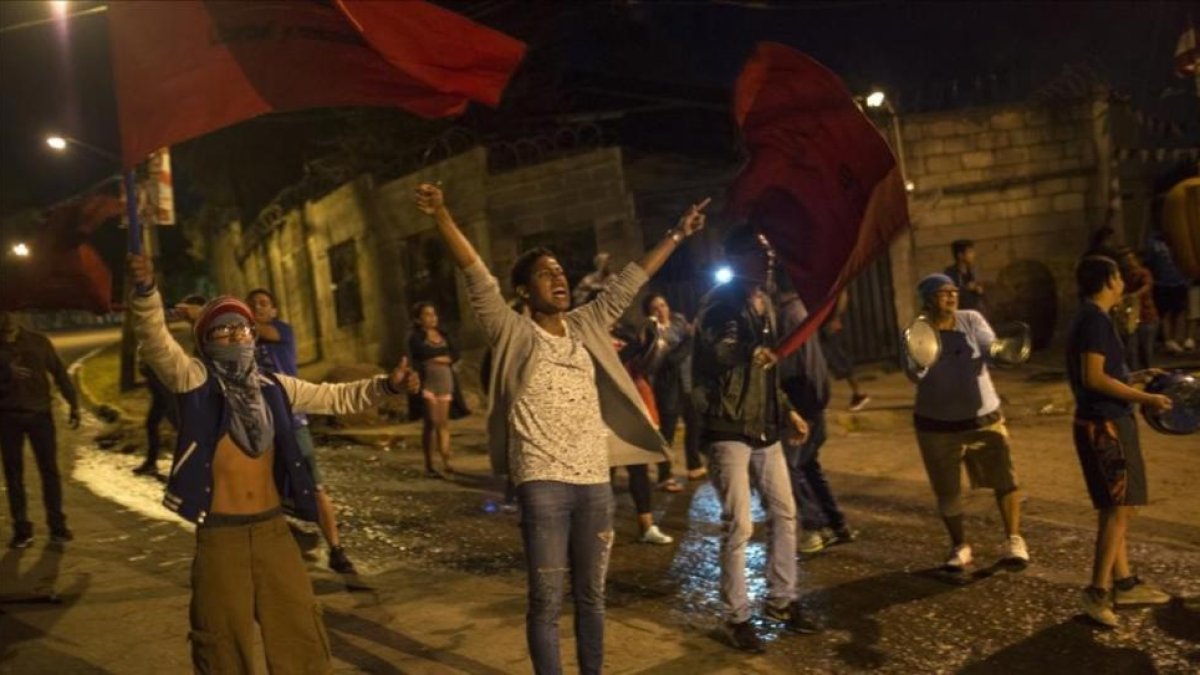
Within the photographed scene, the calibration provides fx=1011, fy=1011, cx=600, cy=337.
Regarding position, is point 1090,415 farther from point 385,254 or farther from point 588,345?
point 385,254

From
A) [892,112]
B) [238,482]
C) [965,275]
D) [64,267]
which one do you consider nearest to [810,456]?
[238,482]

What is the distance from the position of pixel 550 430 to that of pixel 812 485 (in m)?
3.17

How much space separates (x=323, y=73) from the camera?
14.8 ft

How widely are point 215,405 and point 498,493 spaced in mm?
5392

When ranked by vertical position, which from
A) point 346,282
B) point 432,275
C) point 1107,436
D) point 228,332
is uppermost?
point 346,282

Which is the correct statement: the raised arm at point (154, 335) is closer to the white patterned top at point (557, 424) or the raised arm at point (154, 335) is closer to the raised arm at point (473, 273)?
the raised arm at point (473, 273)

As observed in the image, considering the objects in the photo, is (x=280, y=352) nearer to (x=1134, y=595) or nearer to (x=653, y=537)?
(x=653, y=537)

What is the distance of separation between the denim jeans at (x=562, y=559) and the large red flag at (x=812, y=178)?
148 cm

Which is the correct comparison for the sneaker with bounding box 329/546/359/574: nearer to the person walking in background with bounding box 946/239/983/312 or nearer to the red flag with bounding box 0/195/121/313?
the red flag with bounding box 0/195/121/313

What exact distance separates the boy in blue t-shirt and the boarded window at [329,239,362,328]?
16040 millimetres

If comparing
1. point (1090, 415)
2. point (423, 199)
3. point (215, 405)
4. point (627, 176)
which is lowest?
point (1090, 415)

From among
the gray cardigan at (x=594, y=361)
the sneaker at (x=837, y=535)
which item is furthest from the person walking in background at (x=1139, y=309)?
the gray cardigan at (x=594, y=361)

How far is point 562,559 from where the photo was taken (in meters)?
3.93

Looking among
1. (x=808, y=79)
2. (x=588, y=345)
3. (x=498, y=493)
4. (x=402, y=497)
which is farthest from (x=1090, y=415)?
(x=402, y=497)
